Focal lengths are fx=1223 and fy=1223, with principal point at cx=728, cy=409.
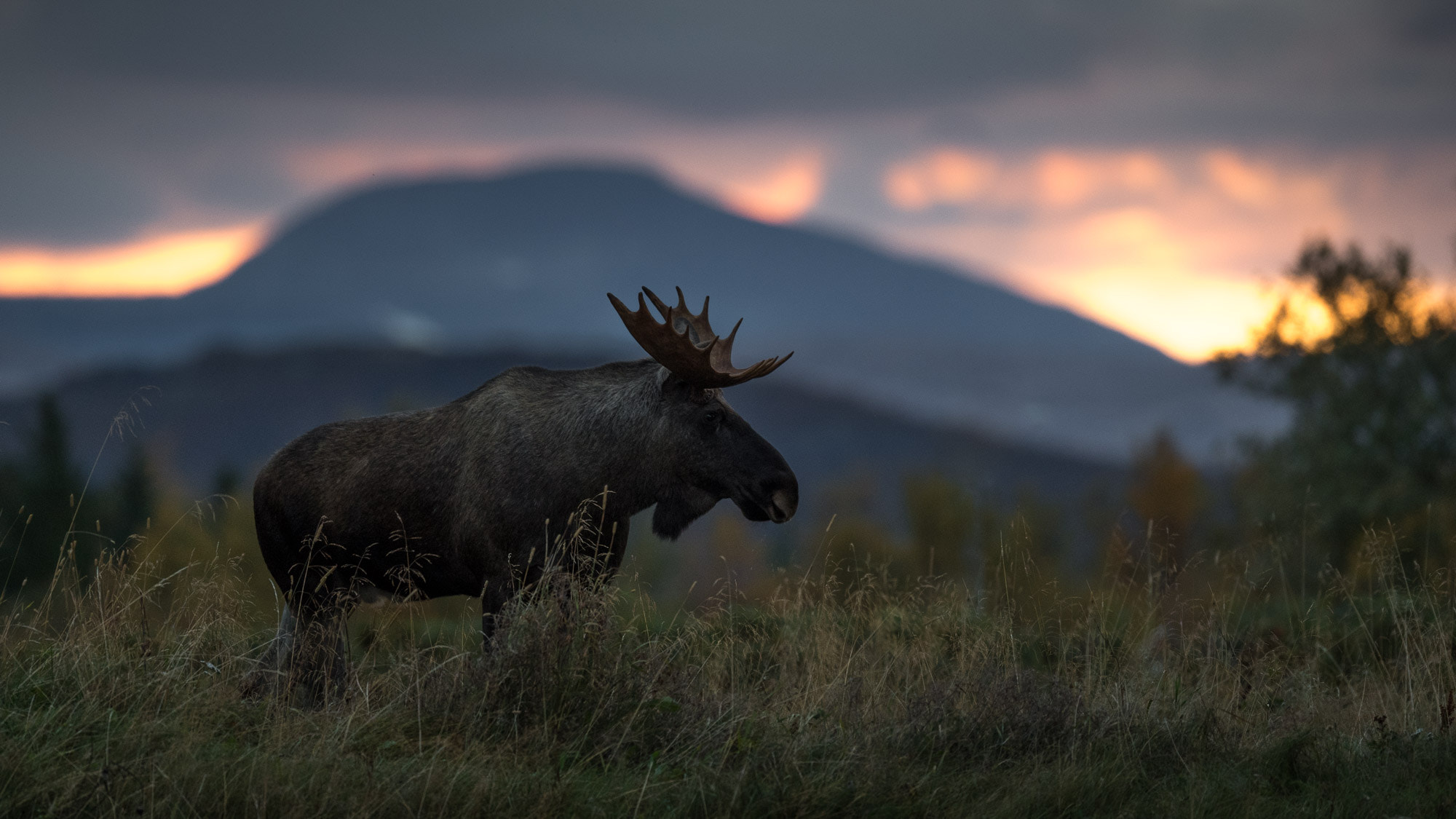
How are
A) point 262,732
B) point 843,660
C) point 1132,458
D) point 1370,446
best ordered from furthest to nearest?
point 1132,458 < point 1370,446 < point 843,660 < point 262,732

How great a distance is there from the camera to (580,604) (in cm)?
610

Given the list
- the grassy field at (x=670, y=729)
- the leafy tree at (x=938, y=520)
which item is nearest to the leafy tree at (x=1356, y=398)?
the grassy field at (x=670, y=729)

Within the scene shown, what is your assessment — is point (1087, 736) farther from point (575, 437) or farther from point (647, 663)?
point (575, 437)

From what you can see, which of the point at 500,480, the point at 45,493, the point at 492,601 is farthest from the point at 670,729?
the point at 45,493

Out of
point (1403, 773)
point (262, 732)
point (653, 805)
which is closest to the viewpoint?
point (653, 805)

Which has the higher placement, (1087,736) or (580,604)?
(580,604)

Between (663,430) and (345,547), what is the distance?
2.10m

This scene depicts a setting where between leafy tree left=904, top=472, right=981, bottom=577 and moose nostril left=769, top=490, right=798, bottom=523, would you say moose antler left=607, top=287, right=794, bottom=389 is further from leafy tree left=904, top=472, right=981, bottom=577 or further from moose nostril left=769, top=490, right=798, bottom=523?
leafy tree left=904, top=472, right=981, bottom=577

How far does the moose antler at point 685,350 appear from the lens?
743 centimetres

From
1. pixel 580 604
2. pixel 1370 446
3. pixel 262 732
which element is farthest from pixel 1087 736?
pixel 1370 446

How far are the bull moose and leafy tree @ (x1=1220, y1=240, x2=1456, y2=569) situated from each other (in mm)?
27887

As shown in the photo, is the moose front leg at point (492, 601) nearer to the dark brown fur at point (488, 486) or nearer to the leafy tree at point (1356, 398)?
the dark brown fur at point (488, 486)

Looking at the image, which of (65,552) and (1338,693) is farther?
(1338,693)

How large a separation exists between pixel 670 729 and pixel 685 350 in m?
2.50
